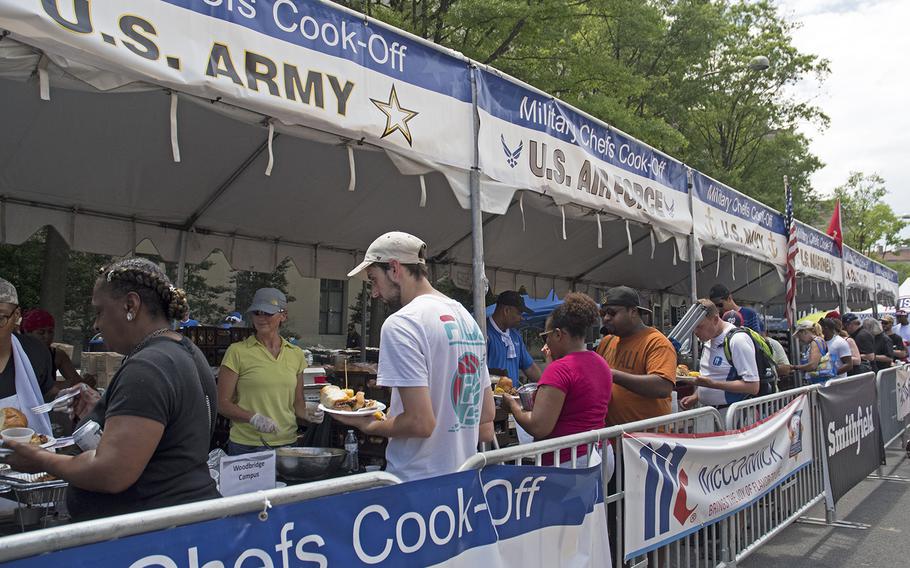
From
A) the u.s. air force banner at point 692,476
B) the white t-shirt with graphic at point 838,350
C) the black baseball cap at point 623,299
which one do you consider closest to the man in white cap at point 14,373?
the u.s. air force banner at point 692,476

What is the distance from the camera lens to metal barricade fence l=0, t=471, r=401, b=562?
1.43 m

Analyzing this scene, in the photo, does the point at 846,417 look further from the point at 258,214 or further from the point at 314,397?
the point at 258,214

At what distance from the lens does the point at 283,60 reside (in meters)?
3.79


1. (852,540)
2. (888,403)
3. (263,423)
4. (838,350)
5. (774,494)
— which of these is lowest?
(852,540)

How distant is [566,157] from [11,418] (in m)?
4.52

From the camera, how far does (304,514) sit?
194cm

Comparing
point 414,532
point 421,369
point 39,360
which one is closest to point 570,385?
point 421,369

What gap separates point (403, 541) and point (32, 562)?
109 cm

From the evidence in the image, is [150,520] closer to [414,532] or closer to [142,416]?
[142,416]

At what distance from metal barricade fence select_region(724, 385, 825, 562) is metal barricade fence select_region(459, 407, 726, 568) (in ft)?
0.66

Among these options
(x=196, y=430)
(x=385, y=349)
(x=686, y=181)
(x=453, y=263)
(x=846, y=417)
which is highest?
(x=686, y=181)

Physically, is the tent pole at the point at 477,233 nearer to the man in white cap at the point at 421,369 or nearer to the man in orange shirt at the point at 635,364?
the man in orange shirt at the point at 635,364

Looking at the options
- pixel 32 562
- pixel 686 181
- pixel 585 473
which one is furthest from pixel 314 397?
pixel 686 181

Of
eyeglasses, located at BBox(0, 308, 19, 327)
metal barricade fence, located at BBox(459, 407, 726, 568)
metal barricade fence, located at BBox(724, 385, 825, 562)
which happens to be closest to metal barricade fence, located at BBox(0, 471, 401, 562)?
metal barricade fence, located at BBox(459, 407, 726, 568)
